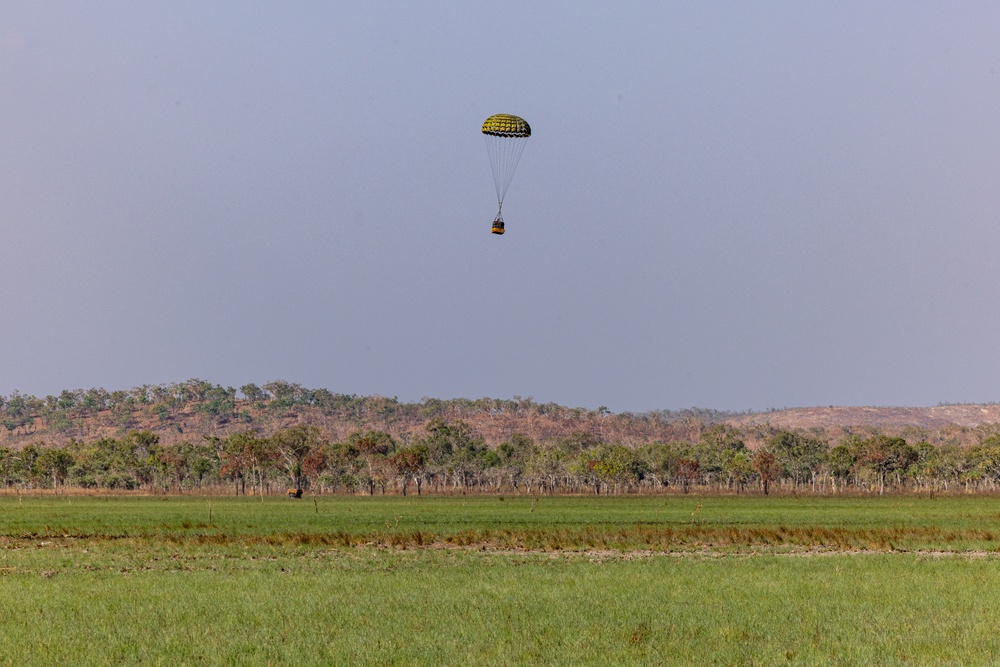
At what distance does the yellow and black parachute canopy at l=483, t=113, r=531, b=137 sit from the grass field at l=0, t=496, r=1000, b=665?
79.1 feet

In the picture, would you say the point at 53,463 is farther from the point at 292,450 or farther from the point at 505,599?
the point at 505,599

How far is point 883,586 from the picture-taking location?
3491cm

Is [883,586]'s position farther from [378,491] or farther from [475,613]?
[378,491]

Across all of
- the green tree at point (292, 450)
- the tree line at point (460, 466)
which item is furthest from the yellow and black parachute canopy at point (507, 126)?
the green tree at point (292, 450)

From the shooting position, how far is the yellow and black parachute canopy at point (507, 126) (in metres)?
66.9

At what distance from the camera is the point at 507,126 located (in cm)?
6712

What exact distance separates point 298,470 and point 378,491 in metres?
15.6

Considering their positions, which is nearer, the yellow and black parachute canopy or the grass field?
the grass field

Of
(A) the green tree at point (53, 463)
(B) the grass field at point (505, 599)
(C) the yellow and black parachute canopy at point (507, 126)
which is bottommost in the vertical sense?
(B) the grass field at point (505, 599)

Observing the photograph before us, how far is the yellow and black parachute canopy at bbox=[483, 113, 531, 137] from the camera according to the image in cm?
6688

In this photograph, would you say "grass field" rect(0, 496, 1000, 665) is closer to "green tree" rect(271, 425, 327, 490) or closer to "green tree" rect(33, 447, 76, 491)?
"green tree" rect(33, 447, 76, 491)

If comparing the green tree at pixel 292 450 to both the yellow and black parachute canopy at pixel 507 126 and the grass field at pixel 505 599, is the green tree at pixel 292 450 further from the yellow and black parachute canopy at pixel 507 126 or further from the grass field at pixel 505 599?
the grass field at pixel 505 599

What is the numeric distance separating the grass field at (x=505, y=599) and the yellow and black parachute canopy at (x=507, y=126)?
24100mm

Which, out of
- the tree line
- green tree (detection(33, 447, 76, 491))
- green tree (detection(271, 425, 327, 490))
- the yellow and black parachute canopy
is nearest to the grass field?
the yellow and black parachute canopy
